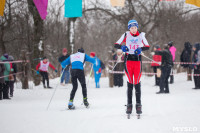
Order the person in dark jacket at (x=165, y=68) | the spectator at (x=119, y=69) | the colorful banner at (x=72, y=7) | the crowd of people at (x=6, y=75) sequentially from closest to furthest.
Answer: the colorful banner at (x=72, y=7) < the crowd of people at (x=6, y=75) < the person in dark jacket at (x=165, y=68) < the spectator at (x=119, y=69)

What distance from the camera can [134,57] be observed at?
4879mm

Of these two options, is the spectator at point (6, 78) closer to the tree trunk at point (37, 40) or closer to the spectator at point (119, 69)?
the tree trunk at point (37, 40)

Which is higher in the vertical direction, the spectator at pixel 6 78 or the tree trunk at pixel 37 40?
the tree trunk at pixel 37 40

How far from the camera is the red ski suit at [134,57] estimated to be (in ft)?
16.0

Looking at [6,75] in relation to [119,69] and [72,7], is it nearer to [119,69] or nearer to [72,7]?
[72,7]

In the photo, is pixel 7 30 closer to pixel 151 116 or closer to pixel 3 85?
pixel 3 85

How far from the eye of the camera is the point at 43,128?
13.7 feet

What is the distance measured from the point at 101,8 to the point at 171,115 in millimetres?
12686

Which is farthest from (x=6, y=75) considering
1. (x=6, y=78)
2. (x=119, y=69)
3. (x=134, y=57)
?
(x=119, y=69)

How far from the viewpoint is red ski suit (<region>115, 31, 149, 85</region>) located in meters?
4.89

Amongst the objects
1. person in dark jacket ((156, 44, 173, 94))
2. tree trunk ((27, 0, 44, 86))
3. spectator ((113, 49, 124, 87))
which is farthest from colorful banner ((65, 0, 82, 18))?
tree trunk ((27, 0, 44, 86))

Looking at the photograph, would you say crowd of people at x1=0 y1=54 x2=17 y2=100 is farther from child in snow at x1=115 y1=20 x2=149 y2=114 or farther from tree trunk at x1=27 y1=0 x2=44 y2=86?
child in snow at x1=115 y1=20 x2=149 y2=114

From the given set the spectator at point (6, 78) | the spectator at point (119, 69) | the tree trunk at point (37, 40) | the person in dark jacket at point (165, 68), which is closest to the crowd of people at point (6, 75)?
the spectator at point (6, 78)

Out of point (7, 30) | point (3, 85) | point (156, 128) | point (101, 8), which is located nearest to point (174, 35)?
point (101, 8)
